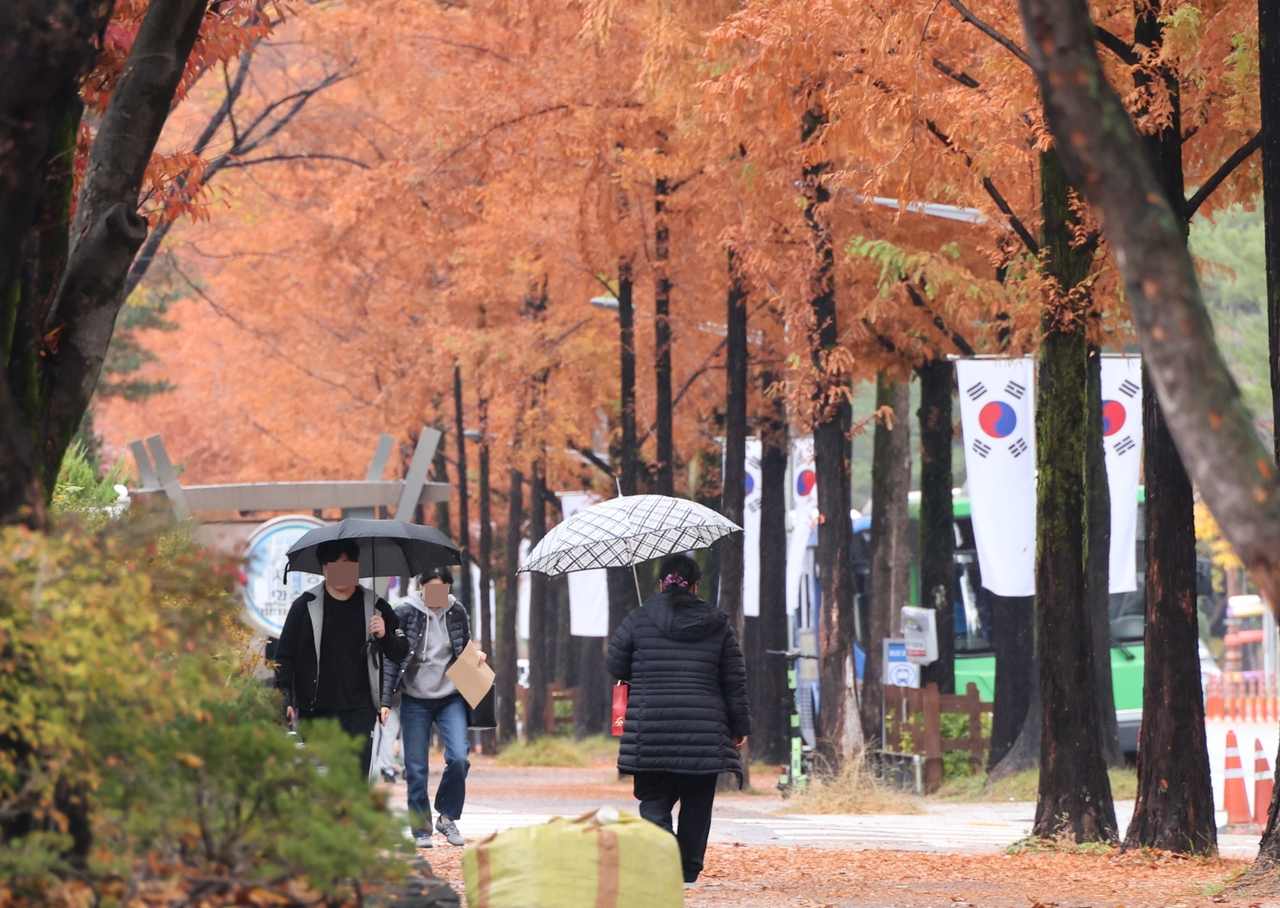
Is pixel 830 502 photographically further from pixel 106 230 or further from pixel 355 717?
pixel 106 230

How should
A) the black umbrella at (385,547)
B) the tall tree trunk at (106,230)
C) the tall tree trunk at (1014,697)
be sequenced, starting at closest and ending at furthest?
the tall tree trunk at (106,230) → the black umbrella at (385,547) → the tall tree trunk at (1014,697)

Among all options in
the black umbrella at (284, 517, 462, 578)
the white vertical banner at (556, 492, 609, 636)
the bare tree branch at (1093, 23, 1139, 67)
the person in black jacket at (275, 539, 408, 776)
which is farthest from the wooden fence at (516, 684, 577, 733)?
the person in black jacket at (275, 539, 408, 776)

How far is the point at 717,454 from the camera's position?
28016 mm

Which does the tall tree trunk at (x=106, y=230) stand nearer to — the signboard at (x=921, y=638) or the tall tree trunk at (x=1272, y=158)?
the tall tree trunk at (x=1272, y=158)

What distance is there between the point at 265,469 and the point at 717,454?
11543 millimetres

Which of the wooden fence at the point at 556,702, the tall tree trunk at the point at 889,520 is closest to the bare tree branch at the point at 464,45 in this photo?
the tall tree trunk at the point at 889,520

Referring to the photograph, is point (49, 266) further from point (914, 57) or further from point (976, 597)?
point (976, 597)

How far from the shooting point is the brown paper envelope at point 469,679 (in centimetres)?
1059

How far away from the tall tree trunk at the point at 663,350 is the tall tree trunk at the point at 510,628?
28.7ft

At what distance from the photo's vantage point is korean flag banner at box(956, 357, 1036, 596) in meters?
17.8

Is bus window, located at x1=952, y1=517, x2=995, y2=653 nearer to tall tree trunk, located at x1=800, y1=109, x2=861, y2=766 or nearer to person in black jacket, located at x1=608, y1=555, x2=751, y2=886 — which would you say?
tall tree trunk, located at x1=800, y1=109, x2=861, y2=766

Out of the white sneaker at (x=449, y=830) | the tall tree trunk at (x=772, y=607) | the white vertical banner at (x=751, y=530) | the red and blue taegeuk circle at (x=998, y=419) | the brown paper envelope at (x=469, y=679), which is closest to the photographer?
the brown paper envelope at (x=469, y=679)

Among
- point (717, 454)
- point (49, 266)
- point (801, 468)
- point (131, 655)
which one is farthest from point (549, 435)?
point (131, 655)

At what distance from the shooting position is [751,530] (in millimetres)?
25703
